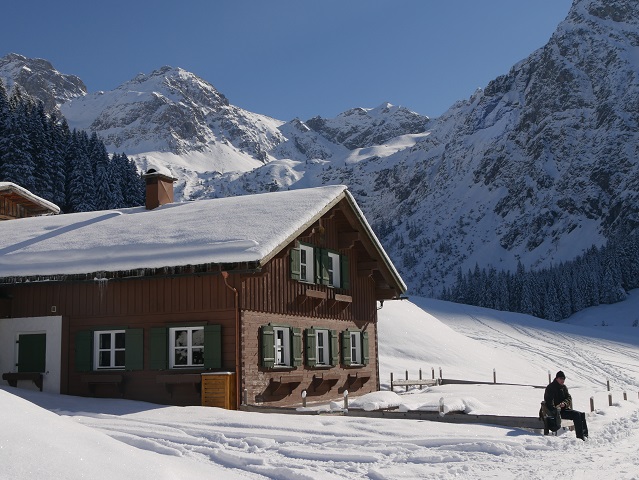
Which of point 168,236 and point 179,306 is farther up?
point 168,236

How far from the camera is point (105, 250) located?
2117cm

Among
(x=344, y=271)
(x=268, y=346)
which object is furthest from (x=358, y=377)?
(x=268, y=346)

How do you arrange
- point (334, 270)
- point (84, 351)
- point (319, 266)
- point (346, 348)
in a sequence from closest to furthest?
point (84, 351)
point (319, 266)
point (346, 348)
point (334, 270)

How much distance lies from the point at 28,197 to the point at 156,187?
455 inches

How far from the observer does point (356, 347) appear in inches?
1057

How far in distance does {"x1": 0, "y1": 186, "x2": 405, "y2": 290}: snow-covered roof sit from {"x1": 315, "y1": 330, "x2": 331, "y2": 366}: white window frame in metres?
4.21

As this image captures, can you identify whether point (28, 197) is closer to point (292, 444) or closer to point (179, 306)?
point (179, 306)

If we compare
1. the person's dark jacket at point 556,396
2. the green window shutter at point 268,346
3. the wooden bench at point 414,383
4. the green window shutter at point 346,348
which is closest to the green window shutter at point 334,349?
the green window shutter at point 346,348

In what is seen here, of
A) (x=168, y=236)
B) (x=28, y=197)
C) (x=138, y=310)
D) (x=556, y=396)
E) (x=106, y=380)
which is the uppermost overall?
(x=28, y=197)

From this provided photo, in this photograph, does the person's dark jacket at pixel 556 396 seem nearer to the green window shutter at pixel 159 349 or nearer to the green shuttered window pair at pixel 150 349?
the green shuttered window pair at pixel 150 349

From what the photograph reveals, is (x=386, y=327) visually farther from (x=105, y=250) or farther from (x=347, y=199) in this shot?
(x=105, y=250)

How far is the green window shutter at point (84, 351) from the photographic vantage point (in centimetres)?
2053

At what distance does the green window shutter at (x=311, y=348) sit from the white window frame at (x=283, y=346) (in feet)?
3.47

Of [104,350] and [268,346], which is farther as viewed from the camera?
[104,350]
